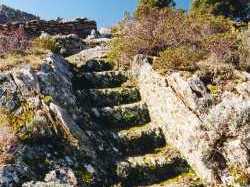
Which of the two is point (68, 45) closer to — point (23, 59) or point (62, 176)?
point (23, 59)

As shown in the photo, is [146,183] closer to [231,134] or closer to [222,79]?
[231,134]

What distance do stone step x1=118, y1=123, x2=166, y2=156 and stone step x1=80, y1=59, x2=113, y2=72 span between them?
429cm

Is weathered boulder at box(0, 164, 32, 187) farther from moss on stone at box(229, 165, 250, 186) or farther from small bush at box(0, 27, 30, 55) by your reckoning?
small bush at box(0, 27, 30, 55)

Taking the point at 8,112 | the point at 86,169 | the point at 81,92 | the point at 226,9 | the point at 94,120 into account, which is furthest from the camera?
the point at 226,9

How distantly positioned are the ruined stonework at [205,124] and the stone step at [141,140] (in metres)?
0.30

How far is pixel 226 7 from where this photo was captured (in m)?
34.9

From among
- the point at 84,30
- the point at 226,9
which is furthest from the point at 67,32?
the point at 226,9

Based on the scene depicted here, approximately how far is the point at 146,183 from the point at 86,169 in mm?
1850

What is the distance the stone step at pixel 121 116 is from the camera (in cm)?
1633

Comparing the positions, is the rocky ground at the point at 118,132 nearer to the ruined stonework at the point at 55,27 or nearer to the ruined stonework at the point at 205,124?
the ruined stonework at the point at 205,124

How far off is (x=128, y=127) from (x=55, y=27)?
14.7 metres

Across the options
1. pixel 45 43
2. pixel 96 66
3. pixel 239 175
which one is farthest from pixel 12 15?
pixel 239 175

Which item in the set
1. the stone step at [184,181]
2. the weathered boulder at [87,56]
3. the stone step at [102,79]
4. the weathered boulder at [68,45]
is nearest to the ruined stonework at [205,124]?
the stone step at [184,181]

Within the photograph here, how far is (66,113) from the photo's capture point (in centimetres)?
1473
